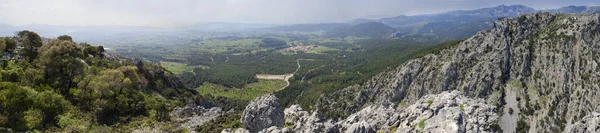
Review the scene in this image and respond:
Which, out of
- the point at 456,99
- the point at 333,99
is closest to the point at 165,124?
the point at 456,99

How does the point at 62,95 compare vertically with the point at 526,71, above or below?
above

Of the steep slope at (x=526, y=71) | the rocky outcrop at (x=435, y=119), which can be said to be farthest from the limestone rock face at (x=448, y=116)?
the steep slope at (x=526, y=71)

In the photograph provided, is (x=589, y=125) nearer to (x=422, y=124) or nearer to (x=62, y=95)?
(x=422, y=124)

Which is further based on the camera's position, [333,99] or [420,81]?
[333,99]

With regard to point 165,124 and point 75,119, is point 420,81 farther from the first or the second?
point 75,119

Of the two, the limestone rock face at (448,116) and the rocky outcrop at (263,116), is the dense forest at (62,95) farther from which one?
the limestone rock face at (448,116)

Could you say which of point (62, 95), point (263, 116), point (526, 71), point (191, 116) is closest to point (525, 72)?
point (526, 71)

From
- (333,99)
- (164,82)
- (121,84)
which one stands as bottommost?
(333,99)

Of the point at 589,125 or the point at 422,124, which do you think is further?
the point at 589,125
